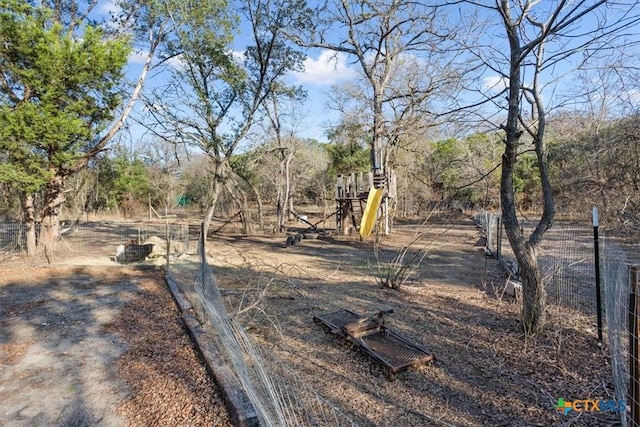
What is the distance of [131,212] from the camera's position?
85.6 feet

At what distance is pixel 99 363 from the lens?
3.42 m

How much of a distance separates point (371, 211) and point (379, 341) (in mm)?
8850

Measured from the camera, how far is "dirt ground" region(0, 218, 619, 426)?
2.62 m

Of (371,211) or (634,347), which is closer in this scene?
(634,347)

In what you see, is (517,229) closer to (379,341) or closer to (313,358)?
(379,341)

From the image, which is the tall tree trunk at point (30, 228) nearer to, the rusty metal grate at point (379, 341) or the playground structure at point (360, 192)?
the rusty metal grate at point (379, 341)

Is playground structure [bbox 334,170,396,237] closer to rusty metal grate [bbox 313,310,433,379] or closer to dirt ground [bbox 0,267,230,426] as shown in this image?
rusty metal grate [bbox 313,310,433,379]

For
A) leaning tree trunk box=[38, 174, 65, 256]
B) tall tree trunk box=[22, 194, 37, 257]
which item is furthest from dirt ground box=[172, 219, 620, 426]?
tall tree trunk box=[22, 194, 37, 257]

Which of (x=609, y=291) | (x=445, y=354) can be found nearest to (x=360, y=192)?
(x=445, y=354)

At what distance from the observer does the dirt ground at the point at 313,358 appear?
2.62 metres

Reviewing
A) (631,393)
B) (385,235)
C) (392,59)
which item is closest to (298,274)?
(631,393)

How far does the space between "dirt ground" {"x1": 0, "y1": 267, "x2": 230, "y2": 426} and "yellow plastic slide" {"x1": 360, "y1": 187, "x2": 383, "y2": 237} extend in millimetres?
7996

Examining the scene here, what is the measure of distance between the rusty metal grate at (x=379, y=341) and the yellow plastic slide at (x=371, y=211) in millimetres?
8166

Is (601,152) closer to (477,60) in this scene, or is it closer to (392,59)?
(477,60)
